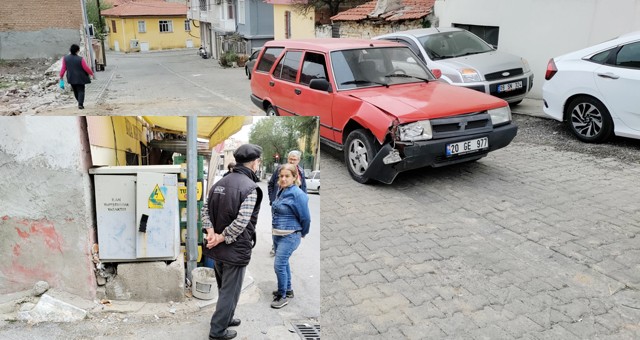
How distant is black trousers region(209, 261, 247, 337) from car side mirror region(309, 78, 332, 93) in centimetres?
379

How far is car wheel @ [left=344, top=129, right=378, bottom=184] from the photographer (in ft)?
19.3

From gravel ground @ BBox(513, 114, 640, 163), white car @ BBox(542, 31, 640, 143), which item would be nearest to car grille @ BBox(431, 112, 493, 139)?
gravel ground @ BBox(513, 114, 640, 163)

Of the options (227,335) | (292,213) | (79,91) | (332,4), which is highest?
(332,4)

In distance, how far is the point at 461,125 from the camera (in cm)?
584

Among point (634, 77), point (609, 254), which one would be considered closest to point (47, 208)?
point (609, 254)

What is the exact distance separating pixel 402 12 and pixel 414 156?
39.6ft

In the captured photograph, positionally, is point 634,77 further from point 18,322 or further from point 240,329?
point 18,322

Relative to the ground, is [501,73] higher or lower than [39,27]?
higher

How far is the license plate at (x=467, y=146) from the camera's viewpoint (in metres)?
5.76

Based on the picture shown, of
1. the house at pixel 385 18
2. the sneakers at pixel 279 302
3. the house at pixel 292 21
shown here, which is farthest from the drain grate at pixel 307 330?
the house at pixel 292 21

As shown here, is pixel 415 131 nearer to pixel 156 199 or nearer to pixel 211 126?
pixel 211 126

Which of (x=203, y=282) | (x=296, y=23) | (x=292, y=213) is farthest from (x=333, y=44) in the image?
(x=296, y=23)

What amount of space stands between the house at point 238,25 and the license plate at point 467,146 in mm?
28335

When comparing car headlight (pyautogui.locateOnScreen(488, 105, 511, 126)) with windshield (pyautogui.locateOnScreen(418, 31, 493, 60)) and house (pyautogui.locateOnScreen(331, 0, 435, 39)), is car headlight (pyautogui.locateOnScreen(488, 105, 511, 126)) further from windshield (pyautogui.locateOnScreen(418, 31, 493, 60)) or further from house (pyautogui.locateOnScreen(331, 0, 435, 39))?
house (pyautogui.locateOnScreen(331, 0, 435, 39))
